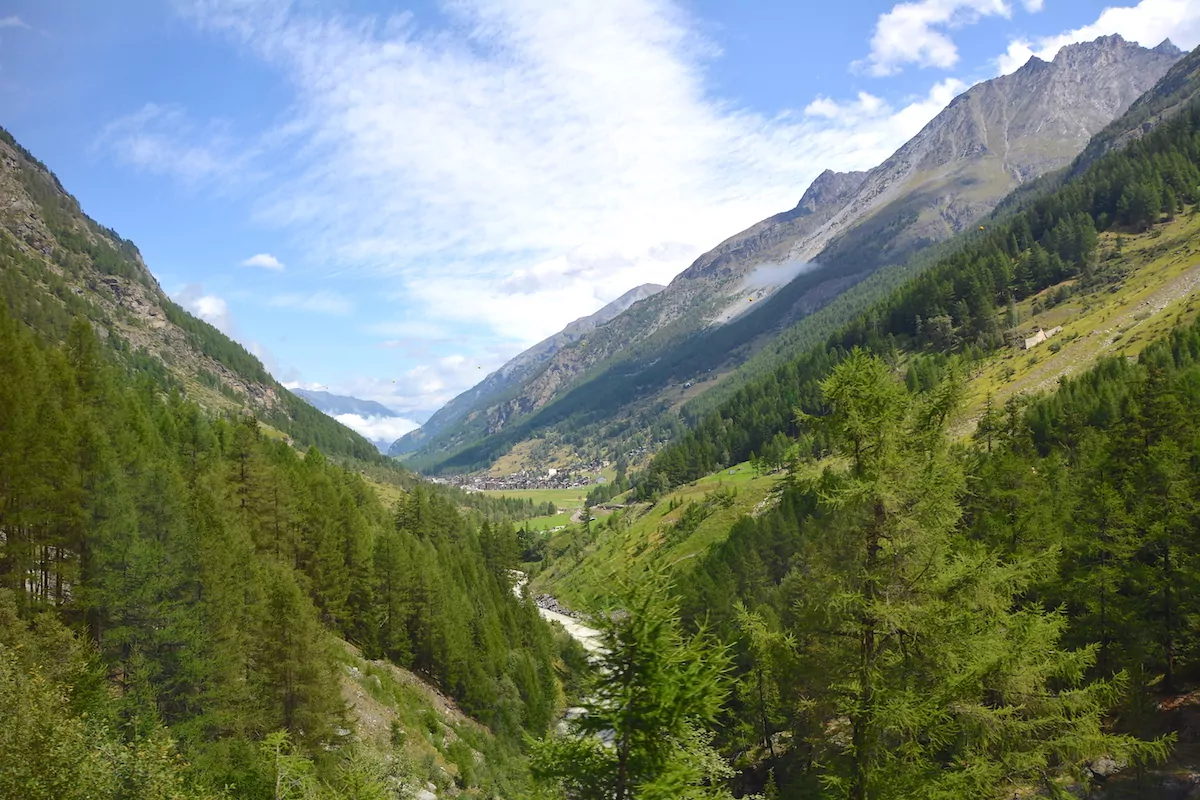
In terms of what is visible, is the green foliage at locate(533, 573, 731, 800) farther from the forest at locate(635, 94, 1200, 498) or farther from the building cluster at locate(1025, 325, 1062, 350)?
the building cluster at locate(1025, 325, 1062, 350)

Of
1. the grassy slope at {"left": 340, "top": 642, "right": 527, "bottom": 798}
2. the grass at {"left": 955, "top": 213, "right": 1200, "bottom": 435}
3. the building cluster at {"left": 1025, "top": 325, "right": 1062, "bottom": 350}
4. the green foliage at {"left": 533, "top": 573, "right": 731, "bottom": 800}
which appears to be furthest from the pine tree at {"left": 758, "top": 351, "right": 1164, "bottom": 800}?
the building cluster at {"left": 1025, "top": 325, "right": 1062, "bottom": 350}

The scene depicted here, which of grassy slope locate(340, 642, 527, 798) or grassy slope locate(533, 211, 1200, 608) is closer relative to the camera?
grassy slope locate(340, 642, 527, 798)

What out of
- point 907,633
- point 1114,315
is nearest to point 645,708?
point 907,633

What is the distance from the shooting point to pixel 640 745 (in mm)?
13062

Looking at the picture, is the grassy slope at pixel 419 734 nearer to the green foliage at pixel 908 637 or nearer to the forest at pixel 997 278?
the green foliage at pixel 908 637

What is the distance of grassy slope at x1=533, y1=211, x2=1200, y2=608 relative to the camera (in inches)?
4338

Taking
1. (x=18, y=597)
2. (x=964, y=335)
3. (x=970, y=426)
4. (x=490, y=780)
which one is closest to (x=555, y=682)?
(x=490, y=780)

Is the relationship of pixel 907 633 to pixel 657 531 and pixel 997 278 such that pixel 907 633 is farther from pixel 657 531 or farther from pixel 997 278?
pixel 997 278

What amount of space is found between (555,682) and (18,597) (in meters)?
59.7

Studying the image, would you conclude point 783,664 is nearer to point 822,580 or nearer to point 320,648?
point 822,580

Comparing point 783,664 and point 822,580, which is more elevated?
point 822,580

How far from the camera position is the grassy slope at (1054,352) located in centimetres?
11019

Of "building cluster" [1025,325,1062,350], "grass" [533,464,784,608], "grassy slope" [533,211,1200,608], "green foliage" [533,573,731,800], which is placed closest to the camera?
"green foliage" [533,573,731,800]

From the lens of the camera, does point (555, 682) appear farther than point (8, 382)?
Yes
